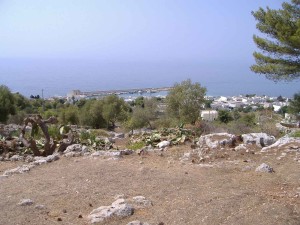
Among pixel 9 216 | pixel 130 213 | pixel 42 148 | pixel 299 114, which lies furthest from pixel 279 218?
pixel 299 114

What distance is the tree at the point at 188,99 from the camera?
3033 cm

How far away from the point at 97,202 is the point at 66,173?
206 centimetres

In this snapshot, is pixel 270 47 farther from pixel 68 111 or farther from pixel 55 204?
pixel 68 111

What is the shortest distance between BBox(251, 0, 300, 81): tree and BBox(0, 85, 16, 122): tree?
1047 inches

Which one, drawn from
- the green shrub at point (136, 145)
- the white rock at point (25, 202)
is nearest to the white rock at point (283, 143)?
the green shrub at point (136, 145)

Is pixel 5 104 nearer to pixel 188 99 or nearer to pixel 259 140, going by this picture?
pixel 188 99

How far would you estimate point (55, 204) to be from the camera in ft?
20.2

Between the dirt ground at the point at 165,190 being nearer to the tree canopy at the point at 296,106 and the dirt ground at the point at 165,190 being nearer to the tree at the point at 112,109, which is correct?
the tree canopy at the point at 296,106

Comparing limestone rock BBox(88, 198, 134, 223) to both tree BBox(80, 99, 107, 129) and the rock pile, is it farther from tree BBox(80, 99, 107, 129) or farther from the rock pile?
tree BBox(80, 99, 107, 129)

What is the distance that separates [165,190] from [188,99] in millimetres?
24107

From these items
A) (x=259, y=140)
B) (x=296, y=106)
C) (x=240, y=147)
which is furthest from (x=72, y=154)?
(x=296, y=106)

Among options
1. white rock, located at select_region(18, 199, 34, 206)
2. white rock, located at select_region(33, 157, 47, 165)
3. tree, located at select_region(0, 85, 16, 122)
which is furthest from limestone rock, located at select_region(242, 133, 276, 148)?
tree, located at select_region(0, 85, 16, 122)

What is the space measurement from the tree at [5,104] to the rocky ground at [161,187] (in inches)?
966

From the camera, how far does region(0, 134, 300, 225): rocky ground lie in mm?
5547
